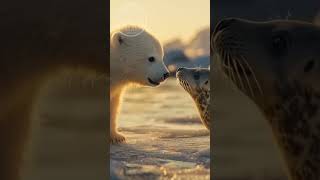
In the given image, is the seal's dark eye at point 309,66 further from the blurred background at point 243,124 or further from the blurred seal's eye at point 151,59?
the blurred seal's eye at point 151,59

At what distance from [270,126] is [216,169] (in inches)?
13.3

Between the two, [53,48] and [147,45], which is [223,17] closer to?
[147,45]

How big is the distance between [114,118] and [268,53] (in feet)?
2.69

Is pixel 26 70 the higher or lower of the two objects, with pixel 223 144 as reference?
higher

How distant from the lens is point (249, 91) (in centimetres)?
309

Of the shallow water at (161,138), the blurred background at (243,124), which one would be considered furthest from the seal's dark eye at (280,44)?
the shallow water at (161,138)

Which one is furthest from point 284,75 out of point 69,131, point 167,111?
point 69,131

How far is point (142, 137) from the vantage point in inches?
127

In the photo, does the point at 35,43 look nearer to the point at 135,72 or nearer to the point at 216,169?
the point at 135,72

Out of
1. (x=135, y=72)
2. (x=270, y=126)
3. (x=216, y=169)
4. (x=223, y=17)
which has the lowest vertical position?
(x=216, y=169)

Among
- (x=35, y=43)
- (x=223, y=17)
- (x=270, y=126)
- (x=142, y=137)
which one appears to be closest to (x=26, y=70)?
(x=35, y=43)

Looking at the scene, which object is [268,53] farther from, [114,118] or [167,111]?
[114,118]

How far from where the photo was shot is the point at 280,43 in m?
3.05

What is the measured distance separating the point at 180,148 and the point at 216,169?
0.70 ft
